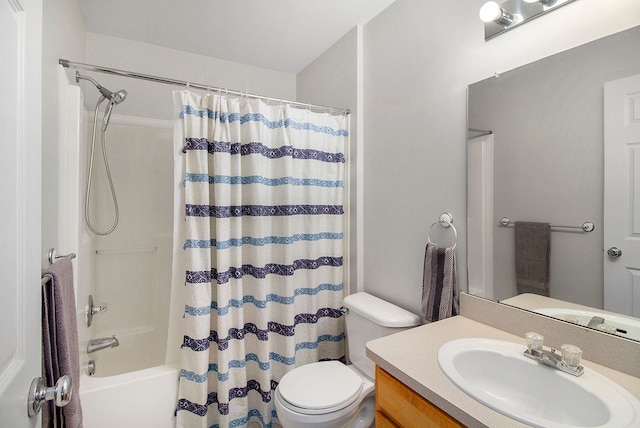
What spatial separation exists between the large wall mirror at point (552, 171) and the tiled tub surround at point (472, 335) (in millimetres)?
49

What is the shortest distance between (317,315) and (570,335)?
1.32 m

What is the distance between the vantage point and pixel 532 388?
93 cm

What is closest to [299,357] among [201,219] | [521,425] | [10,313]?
[201,219]

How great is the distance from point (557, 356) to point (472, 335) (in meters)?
0.28

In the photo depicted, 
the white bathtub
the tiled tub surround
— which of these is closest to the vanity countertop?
the tiled tub surround

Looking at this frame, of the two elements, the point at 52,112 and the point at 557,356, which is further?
the point at 52,112

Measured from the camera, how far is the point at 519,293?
3.82 feet

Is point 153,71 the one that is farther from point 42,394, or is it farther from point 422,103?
point 42,394

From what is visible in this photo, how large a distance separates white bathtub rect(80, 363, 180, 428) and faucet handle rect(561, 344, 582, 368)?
1.72m

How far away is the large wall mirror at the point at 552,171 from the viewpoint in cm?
95

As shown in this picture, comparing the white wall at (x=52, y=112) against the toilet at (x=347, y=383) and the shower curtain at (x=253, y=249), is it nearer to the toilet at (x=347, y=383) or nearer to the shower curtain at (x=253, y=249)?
the shower curtain at (x=253, y=249)

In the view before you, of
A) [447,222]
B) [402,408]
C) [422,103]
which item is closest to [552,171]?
[447,222]

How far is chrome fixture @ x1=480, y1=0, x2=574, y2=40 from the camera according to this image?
1.09 metres

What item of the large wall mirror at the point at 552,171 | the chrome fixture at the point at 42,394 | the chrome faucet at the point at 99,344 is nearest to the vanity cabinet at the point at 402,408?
the large wall mirror at the point at 552,171
